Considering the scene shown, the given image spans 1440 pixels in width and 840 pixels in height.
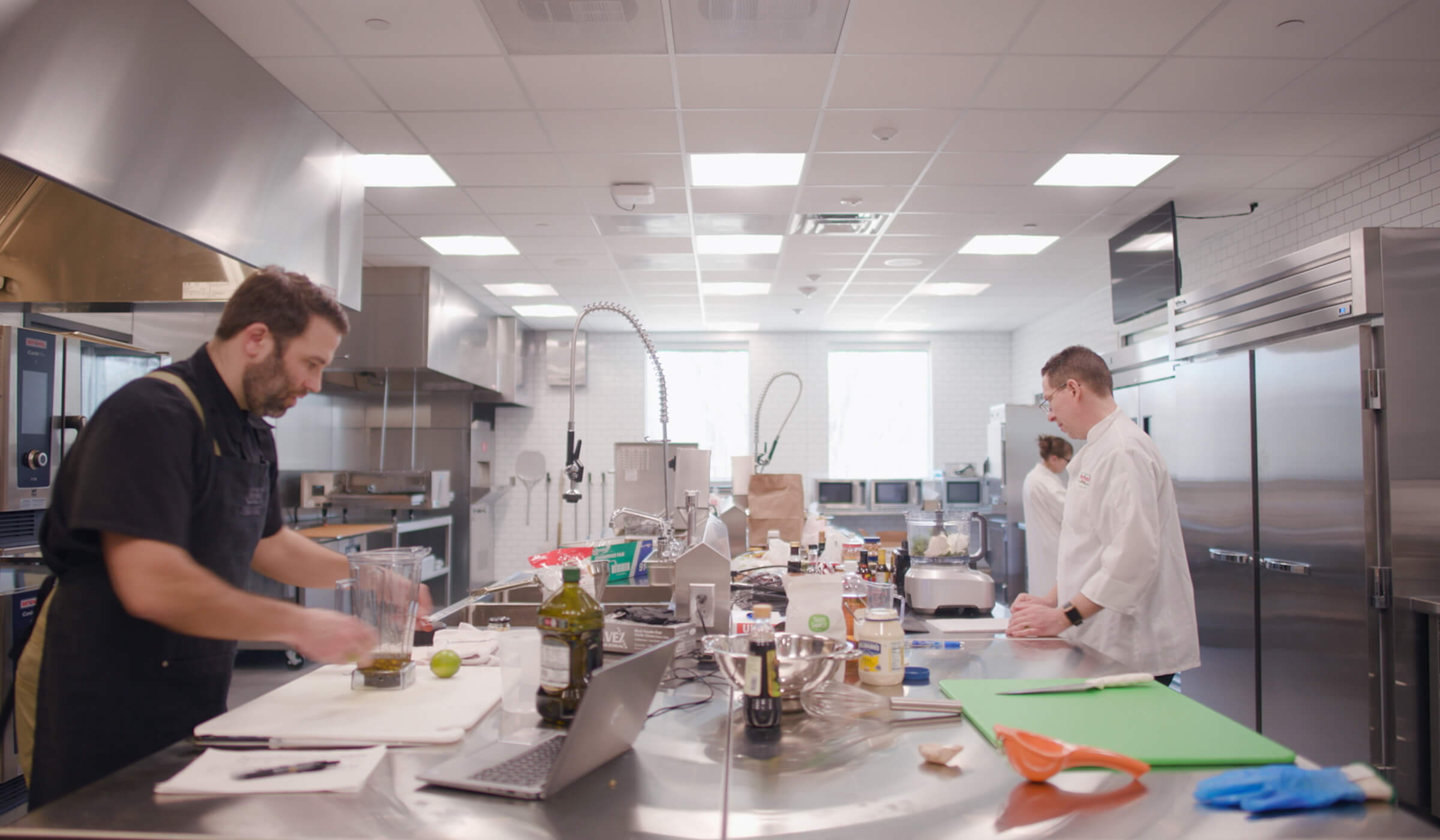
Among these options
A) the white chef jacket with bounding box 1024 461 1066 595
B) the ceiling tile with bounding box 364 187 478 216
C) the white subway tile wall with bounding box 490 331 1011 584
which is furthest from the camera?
the white subway tile wall with bounding box 490 331 1011 584

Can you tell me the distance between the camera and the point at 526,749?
1.23 metres

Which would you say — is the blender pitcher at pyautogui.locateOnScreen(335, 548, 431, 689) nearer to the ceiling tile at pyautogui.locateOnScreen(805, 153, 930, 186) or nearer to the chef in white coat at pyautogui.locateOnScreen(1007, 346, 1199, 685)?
the chef in white coat at pyautogui.locateOnScreen(1007, 346, 1199, 685)

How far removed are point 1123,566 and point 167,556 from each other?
93.4 inches

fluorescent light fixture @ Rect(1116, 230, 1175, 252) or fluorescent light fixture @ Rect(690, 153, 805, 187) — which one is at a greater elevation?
fluorescent light fixture @ Rect(690, 153, 805, 187)

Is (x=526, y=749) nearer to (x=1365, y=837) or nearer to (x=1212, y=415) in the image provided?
(x=1365, y=837)

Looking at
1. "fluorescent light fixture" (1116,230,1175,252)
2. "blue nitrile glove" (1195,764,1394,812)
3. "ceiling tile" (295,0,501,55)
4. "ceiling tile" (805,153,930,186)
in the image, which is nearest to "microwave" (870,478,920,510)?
"fluorescent light fixture" (1116,230,1175,252)

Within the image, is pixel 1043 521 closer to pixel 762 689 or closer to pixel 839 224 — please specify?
pixel 839 224

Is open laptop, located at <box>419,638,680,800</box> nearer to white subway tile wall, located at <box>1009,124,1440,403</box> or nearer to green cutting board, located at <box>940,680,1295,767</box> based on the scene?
green cutting board, located at <box>940,680,1295,767</box>

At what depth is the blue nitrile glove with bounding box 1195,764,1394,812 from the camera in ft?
3.41

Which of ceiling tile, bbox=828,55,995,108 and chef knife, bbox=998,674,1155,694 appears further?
ceiling tile, bbox=828,55,995,108

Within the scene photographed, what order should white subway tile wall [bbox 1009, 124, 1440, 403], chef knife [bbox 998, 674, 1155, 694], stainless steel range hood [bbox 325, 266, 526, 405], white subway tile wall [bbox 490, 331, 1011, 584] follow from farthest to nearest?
1. white subway tile wall [bbox 490, 331, 1011, 584]
2. stainless steel range hood [bbox 325, 266, 526, 405]
3. white subway tile wall [bbox 1009, 124, 1440, 403]
4. chef knife [bbox 998, 674, 1155, 694]

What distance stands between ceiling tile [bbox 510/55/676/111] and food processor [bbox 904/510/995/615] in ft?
6.99

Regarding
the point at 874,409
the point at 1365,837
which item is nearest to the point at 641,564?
the point at 1365,837

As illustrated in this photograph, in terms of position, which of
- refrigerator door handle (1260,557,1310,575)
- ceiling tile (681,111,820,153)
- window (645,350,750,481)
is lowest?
refrigerator door handle (1260,557,1310,575)
